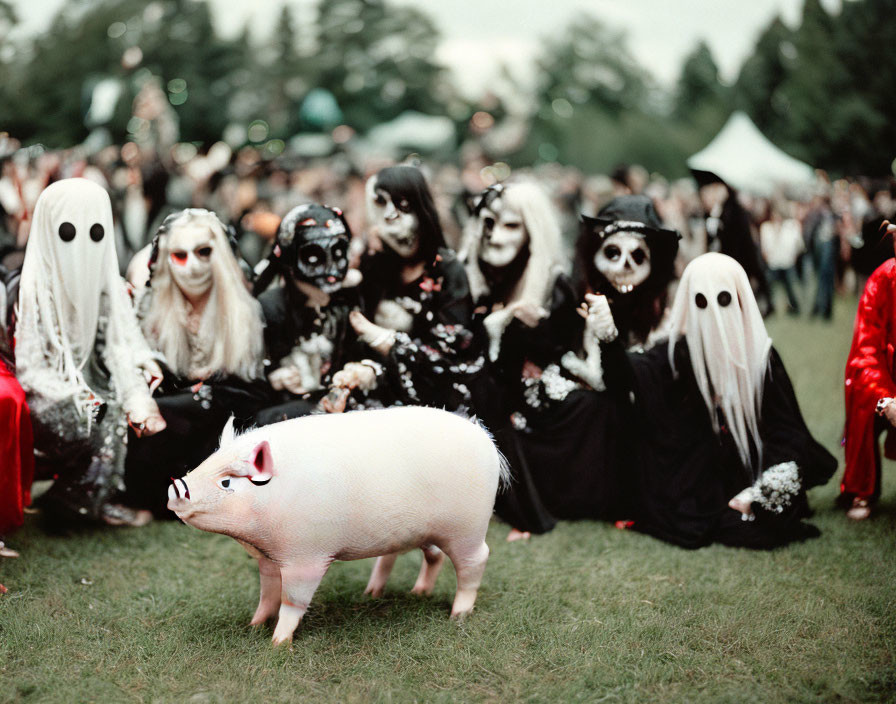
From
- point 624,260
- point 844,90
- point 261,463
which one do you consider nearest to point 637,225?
point 624,260

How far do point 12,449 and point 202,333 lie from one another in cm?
118

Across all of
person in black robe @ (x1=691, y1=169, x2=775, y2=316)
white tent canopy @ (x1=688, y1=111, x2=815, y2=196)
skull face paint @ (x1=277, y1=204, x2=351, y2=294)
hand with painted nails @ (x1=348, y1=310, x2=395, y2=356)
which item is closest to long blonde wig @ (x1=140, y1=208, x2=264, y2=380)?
skull face paint @ (x1=277, y1=204, x2=351, y2=294)

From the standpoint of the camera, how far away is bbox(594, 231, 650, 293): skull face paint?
206 inches

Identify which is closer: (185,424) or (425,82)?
(185,424)

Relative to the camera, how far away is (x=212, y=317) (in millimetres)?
4953

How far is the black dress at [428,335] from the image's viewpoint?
4.94 metres

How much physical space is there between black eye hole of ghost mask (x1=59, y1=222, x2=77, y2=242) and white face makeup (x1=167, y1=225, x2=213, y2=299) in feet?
1.67

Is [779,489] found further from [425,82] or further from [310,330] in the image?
[425,82]

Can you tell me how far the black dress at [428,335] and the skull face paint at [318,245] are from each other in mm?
321

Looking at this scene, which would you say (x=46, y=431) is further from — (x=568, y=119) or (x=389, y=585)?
(x=568, y=119)

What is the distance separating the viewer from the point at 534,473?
5.52m

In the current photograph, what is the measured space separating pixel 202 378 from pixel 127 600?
1323 millimetres

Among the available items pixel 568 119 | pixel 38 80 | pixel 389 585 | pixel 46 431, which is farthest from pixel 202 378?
pixel 568 119

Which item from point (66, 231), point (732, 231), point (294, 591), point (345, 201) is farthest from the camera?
point (345, 201)
